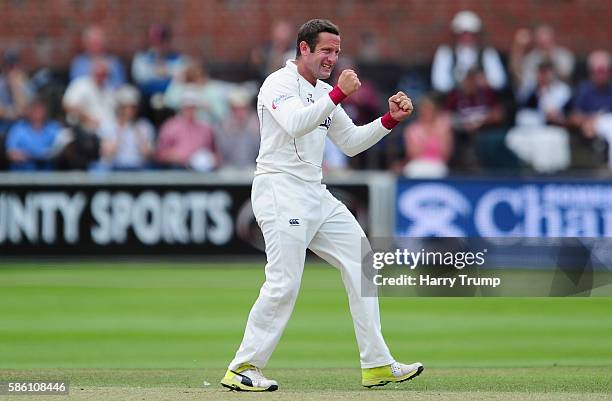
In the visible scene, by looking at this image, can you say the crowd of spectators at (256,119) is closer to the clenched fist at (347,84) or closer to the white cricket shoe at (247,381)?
the white cricket shoe at (247,381)

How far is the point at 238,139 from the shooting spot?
18562 mm

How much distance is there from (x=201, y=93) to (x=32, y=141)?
2451mm

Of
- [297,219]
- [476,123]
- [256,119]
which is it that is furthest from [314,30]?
[476,123]

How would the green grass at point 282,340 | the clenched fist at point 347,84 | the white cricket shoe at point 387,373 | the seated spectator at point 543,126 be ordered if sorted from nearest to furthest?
the clenched fist at point 347,84
the white cricket shoe at point 387,373
the green grass at point 282,340
the seated spectator at point 543,126

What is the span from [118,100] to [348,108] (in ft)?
10.5

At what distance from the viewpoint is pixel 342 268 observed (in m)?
7.95

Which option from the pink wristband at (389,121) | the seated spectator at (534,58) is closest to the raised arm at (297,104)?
the pink wristband at (389,121)

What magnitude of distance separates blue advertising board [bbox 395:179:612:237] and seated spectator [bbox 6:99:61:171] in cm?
479

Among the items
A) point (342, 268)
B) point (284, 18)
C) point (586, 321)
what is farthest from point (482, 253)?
point (284, 18)

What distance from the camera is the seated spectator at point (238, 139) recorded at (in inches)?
729

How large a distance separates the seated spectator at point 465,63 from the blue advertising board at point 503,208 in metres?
2.78

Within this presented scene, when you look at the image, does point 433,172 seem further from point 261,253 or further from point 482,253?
point 482,253

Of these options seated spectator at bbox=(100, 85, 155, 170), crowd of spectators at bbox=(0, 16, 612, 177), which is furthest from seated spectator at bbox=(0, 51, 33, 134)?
seated spectator at bbox=(100, 85, 155, 170)

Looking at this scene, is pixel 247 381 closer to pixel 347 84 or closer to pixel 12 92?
pixel 347 84
